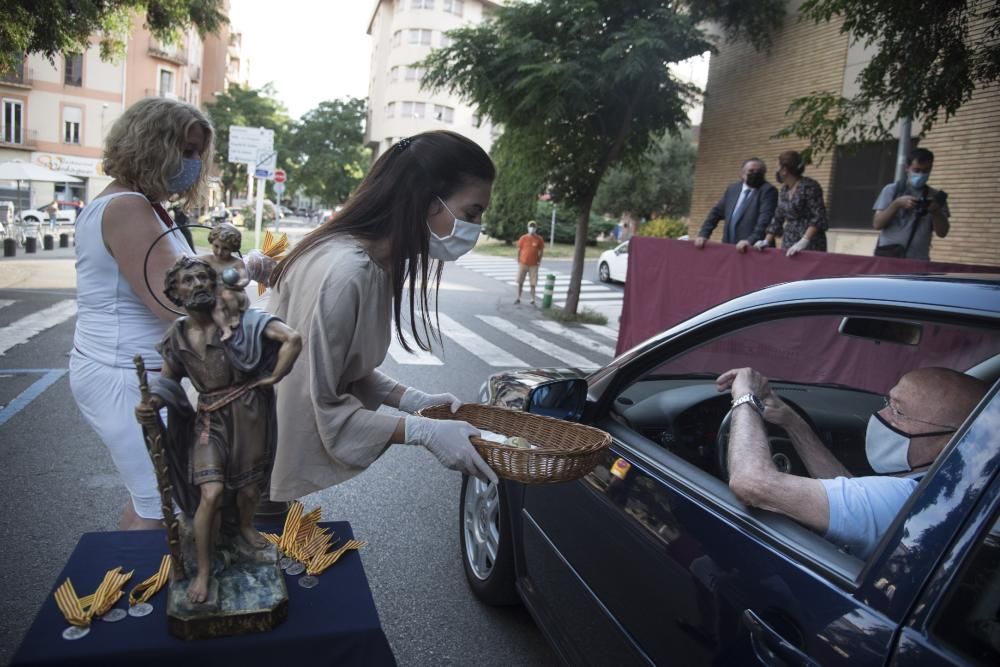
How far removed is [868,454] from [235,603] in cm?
190

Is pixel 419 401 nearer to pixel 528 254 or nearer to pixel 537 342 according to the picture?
pixel 537 342

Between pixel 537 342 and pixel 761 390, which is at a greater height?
pixel 761 390

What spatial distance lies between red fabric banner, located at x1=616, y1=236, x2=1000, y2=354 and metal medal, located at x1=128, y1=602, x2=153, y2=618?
18.1 ft

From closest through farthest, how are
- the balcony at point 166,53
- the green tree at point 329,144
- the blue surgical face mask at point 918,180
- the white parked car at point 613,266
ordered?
the blue surgical face mask at point 918,180 < the white parked car at point 613,266 < the balcony at point 166,53 < the green tree at point 329,144

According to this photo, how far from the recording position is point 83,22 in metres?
11.9

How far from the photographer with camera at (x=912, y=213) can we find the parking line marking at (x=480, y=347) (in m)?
4.35


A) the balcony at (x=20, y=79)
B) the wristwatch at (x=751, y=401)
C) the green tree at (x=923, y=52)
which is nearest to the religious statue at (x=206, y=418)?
the wristwatch at (x=751, y=401)

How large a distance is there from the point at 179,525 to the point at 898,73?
23.2 feet

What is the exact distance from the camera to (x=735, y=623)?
161 centimetres

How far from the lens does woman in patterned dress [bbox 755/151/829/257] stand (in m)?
7.33

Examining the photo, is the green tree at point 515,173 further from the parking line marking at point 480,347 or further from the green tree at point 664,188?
the green tree at point 664,188

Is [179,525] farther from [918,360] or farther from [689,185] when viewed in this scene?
[689,185]

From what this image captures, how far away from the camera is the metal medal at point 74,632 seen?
136cm

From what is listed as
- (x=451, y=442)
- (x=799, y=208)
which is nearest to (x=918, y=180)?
(x=799, y=208)
